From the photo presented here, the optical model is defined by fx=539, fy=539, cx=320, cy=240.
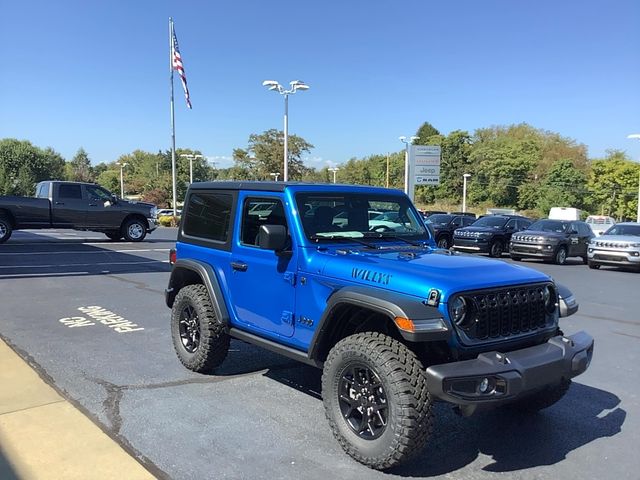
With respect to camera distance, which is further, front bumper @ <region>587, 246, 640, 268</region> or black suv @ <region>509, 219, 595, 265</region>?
black suv @ <region>509, 219, 595, 265</region>

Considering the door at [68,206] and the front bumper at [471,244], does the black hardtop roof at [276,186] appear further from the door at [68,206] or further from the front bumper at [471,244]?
the front bumper at [471,244]

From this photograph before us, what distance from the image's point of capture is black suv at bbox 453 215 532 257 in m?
19.8

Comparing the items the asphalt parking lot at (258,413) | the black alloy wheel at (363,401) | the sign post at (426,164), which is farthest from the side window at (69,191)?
the sign post at (426,164)

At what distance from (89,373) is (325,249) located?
108 inches

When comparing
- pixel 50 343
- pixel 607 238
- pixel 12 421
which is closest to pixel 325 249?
pixel 12 421

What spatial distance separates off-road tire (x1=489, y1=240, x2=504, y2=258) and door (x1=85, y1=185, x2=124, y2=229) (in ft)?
44.2

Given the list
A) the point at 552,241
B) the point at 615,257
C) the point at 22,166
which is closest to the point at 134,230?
the point at 552,241

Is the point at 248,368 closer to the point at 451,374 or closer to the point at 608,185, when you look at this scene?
the point at 451,374

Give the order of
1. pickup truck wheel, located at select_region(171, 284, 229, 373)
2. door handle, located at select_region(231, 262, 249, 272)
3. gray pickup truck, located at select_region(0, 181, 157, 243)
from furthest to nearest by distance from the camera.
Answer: gray pickup truck, located at select_region(0, 181, 157, 243)
pickup truck wheel, located at select_region(171, 284, 229, 373)
door handle, located at select_region(231, 262, 249, 272)

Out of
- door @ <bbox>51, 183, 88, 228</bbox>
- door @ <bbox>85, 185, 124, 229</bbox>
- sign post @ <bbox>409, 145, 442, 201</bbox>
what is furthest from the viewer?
sign post @ <bbox>409, 145, 442, 201</bbox>

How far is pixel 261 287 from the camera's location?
4488 millimetres

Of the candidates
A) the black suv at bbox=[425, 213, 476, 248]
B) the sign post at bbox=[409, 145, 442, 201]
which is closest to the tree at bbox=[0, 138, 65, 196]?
the sign post at bbox=[409, 145, 442, 201]

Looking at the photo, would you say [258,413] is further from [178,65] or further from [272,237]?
[178,65]

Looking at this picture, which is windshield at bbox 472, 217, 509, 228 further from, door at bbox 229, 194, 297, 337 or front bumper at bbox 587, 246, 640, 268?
door at bbox 229, 194, 297, 337
